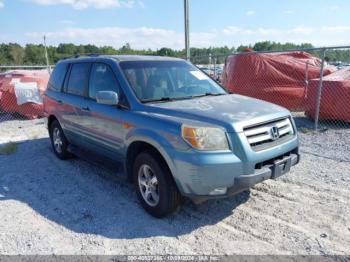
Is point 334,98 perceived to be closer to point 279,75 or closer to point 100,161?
point 279,75

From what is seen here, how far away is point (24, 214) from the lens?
14.3ft

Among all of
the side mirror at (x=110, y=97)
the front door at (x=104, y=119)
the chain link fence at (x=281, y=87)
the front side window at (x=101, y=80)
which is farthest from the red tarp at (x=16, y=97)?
the side mirror at (x=110, y=97)

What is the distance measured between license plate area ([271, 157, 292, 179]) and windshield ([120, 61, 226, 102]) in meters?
1.50

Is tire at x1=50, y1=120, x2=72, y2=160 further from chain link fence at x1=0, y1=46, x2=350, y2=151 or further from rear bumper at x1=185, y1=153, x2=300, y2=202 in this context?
rear bumper at x1=185, y1=153, x2=300, y2=202

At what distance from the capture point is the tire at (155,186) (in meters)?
3.78

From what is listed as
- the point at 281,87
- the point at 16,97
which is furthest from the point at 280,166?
the point at 16,97

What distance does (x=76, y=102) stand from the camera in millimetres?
5523

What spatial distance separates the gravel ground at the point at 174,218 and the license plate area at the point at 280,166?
0.53 meters

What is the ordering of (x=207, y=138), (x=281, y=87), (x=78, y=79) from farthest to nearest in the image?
(x=281, y=87) → (x=78, y=79) → (x=207, y=138)

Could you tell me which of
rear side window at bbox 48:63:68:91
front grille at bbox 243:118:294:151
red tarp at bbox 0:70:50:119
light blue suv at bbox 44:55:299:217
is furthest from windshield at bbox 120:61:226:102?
red tarp at bbox 0:70:50:119

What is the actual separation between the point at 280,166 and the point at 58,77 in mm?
4577

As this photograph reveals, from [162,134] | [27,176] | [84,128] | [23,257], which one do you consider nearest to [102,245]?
[23,257]

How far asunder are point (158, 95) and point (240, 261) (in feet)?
7.53

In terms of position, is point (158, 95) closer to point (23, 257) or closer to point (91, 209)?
point (91, 209)
